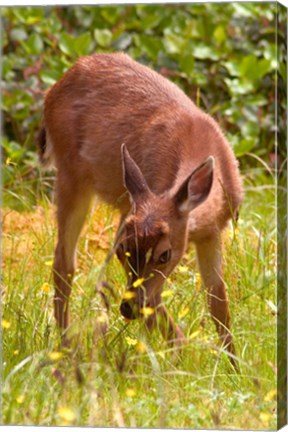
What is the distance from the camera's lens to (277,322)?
695 cm

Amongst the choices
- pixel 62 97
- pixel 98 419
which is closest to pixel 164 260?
pixel 98 419

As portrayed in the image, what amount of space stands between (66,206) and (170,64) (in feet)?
6.01

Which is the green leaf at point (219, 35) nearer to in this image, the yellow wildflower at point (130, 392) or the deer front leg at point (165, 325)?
the deer front leg at point (165, 325)

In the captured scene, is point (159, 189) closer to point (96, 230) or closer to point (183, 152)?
point (183, 152)

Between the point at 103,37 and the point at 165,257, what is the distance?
8.63 ft

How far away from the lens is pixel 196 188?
24.7 feet

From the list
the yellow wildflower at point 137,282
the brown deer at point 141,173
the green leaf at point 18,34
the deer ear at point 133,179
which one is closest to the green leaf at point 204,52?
the green leaf at point 18,34

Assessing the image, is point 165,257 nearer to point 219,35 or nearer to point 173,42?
point 173,42

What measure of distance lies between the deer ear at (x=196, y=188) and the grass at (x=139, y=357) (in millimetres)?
454

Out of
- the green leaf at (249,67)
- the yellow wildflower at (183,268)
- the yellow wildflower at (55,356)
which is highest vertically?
the green leaf at (249,67)

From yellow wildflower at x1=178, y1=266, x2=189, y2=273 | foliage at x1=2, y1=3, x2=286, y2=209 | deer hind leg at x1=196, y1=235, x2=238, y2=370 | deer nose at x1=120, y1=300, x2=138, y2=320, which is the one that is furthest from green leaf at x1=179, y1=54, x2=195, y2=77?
deer nose at x1=120, y1=300, x2=138, y2=320

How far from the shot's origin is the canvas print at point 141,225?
700 cm

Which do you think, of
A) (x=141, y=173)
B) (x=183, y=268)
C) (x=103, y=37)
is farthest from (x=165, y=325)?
(x=103, y=37)

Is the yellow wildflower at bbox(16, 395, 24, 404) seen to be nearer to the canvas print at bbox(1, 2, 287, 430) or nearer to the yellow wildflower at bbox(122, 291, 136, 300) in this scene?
the canvas print at bbox(1, 2, 287, 430)
